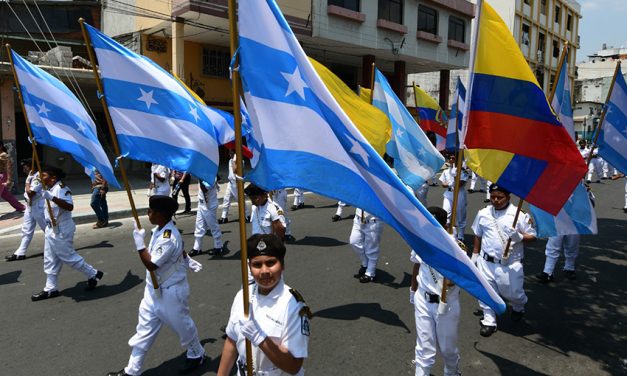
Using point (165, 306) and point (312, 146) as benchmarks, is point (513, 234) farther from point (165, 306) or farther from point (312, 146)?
point (165, 306)

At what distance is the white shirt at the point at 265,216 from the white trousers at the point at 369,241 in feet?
3.95

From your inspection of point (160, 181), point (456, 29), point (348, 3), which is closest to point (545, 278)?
point (160, 181)

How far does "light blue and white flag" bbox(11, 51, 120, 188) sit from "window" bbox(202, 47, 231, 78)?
1478 centimetres

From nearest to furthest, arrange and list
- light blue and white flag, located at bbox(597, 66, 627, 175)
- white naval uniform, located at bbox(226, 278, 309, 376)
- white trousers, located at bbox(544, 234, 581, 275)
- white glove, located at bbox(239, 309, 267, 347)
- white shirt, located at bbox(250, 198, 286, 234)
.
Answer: white glove, located at bbox(239, 309, 267, 347) → white naval uniform, located at bbox(226, 278, 309, 376) → white shirt, located at bbox(250, 198, 286, 234) → light blue and white flag, located at bbox(597, 66, 627, 175) → white trousers, located at bbox(544, 234, 581, 275)

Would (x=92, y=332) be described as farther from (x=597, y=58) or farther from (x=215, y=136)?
(x=597, y=58)

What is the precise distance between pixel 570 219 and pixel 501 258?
931 millimetres

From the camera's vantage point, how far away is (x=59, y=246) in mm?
5977

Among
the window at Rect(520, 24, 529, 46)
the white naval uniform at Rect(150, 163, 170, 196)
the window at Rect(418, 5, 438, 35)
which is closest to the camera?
the white naval uniform at Rect(150, 163, 170, 196)

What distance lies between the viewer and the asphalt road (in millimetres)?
4324

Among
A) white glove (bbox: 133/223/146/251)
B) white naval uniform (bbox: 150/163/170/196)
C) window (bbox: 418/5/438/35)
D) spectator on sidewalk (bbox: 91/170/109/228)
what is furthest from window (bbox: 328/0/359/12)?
white glove (bbox: 133/223/146/251)

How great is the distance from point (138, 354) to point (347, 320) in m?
2.34

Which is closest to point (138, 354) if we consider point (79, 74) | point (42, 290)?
point (42, 290)

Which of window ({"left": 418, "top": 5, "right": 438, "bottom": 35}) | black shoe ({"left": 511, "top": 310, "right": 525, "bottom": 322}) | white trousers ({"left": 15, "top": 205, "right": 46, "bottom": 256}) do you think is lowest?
black shoe ({"left": 511, "top": 310, "right": 525, "bottom": 322})

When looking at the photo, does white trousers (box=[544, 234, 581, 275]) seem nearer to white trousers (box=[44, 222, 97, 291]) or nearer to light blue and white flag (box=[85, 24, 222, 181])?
light blue and white flag (box=[85, 24, 222, 181])
